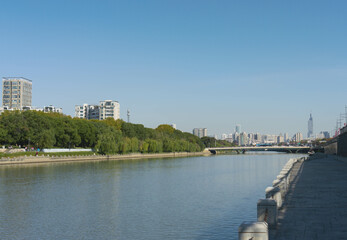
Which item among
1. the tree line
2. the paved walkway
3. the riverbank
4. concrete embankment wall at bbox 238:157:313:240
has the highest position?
the tree line

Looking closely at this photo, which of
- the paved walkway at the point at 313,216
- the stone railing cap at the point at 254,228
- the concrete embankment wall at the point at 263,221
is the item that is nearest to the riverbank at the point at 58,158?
the paved walkway at the point at 313,216

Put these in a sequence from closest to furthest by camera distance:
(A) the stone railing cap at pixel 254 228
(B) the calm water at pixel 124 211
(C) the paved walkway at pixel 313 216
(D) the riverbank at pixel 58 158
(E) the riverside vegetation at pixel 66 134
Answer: (A) the stone railing cap at pixel 254 228, (C) the paved walkway at pixel 313 216, (B) the calm water at pixel 124 211, (D) the riverbank at pixel 58 158, (E) the riverside vegetation at pixel 66 134

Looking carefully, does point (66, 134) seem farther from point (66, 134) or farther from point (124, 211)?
point (124, 211)

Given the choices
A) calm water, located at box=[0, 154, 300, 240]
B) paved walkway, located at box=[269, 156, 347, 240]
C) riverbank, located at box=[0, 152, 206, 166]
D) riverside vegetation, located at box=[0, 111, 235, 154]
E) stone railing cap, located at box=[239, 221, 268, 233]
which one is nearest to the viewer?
stone railing cap, located at box=[239, 221, 268, 233]

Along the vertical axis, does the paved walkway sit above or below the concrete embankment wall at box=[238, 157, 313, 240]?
below

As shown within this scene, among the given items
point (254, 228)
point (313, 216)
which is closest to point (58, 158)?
point (313, 216)

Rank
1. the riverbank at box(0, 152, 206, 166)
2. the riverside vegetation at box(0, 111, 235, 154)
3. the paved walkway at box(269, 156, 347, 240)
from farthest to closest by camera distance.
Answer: the riverside vegetation at box(0, 111, 235, 154)
the riverbank at box(0, 152, 206, 166)
the paved walkway at box(269, 156, 347, 240)

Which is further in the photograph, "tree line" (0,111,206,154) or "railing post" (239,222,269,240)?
"tree line" (0,111,206,154)

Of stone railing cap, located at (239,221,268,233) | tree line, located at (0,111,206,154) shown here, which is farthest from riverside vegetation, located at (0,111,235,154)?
stone railing cap, located at (239,221,268,233)

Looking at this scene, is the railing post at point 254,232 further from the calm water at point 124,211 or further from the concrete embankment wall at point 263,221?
the calm water at point 124,211

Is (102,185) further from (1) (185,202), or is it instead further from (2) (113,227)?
(2) (113,227)

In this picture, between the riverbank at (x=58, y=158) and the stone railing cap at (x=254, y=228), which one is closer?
the stone railing cap at (x=254, y=228)

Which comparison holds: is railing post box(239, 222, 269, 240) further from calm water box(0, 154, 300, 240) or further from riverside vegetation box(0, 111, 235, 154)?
riverside vegetation box(0, 111, 235, 154)

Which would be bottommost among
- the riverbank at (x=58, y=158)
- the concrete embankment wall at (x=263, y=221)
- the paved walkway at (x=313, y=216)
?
the riverbank at (x=58, y=158)
